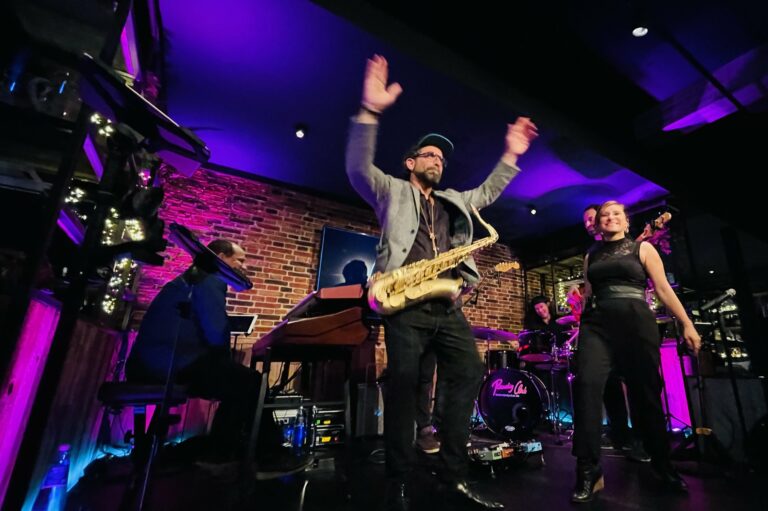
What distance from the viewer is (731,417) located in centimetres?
312

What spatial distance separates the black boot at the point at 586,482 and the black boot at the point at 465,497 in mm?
573

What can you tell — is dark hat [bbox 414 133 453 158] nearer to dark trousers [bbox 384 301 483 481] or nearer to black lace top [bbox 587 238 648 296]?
dark trousers [bbox 384 301 483 481]

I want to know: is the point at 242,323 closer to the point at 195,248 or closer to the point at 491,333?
the point at 195,248

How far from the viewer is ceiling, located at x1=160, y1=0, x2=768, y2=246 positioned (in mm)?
3002

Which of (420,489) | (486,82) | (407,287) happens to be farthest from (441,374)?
(486,82)

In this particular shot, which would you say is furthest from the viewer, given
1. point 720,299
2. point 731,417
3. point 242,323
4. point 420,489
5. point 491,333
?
point 491,333

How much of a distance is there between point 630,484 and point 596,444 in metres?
0.60

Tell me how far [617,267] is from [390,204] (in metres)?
1.54

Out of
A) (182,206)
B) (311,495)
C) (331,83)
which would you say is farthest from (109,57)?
(182,206)

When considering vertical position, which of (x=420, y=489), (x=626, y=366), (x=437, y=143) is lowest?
(x=420, y=489)

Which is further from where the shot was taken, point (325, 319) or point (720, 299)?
point (720, 299)

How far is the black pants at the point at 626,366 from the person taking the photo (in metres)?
1.99

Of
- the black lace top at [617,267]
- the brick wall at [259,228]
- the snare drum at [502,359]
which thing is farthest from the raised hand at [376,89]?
the snare drum at [502,359]

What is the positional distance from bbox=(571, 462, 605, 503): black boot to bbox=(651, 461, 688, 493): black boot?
449 mm
